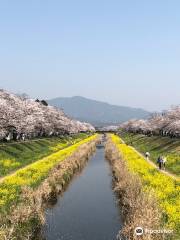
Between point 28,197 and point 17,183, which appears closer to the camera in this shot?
point 28,197

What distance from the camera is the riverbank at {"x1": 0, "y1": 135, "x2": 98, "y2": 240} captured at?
78.2 feet

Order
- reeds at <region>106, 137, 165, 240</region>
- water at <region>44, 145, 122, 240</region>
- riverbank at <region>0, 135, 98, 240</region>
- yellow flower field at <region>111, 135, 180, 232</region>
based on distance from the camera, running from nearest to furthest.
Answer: reeds at <region>106, 137, 165, 240</region> → yellow flower field at <region>111, 135, 180, 232</region> → riverbank at <region>0, 135, 98, 240</region> → water at <region>44, 145, 122, 240</region>

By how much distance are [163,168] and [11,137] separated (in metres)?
47.9

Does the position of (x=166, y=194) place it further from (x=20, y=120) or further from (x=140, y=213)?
(x=20, y=120)

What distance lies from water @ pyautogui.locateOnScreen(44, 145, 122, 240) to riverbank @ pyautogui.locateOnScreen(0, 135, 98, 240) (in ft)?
3.72

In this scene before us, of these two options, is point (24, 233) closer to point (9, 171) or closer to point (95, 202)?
point (95, 202)

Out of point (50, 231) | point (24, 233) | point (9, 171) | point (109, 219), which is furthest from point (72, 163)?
point (24, 233)

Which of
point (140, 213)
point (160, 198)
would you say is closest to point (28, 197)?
point (160, 198)

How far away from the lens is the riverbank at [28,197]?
23828 mm

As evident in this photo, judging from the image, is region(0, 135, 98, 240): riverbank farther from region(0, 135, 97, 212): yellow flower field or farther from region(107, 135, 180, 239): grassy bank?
region(107, 135, 180, 239): grassy bank

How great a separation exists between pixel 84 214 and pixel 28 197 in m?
6.48

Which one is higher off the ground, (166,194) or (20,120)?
(20,120)

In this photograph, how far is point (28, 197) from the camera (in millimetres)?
29469

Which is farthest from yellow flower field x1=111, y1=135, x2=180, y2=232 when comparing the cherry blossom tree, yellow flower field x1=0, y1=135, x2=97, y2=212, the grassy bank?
the cherry blossom tree
